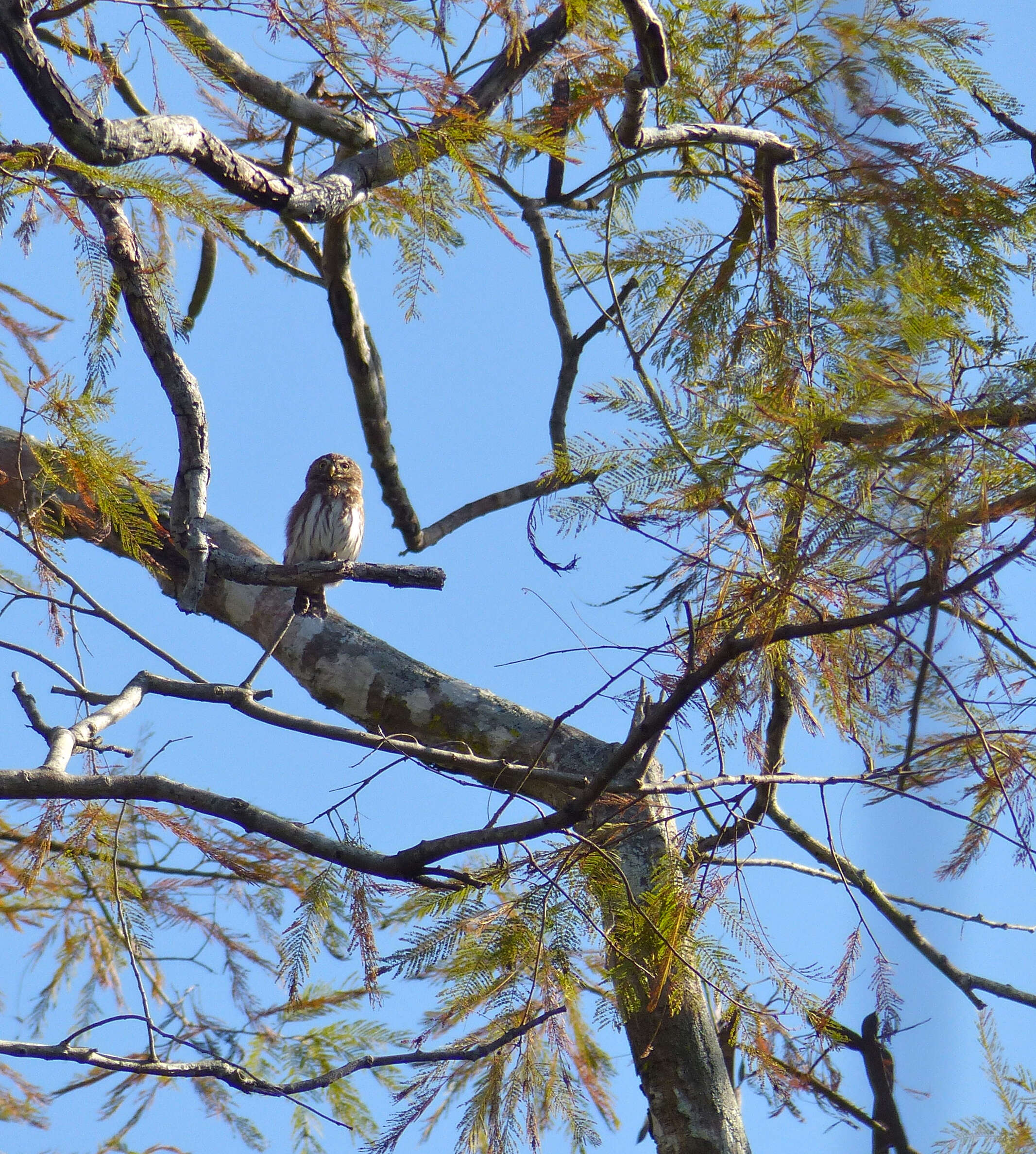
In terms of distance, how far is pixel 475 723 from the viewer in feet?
12.9

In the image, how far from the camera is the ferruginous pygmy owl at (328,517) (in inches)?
224

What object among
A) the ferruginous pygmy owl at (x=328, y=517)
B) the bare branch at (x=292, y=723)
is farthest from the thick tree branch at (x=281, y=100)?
the ferruginous pygmy owl at (x=328, y=517)

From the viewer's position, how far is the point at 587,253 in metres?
4.72

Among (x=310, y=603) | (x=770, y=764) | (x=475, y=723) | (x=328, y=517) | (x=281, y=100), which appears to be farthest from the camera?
(x=328, y=517)

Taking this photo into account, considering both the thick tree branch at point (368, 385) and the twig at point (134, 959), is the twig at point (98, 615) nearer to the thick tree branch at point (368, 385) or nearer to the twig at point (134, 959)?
the twig at point (134, 959)

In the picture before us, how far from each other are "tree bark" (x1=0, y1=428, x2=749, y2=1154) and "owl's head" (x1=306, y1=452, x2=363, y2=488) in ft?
3.38

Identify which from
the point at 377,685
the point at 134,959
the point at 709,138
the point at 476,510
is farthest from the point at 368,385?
the point at 134,959

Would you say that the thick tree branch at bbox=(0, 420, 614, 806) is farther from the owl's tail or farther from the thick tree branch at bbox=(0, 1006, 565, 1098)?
the thick tree branch at bbox=(0, 1006, 565, 1098)

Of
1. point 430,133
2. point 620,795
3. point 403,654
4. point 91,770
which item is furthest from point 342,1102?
point 430,133

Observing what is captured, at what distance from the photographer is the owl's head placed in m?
5.84

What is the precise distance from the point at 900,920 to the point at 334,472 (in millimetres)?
3468

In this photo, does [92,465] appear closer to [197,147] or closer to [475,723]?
[197,147]

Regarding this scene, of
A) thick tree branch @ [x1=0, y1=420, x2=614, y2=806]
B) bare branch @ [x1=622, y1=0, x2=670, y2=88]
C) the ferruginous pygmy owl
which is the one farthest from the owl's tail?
bare branch @ [x1=622, y1=0, x2=670, y2=88]

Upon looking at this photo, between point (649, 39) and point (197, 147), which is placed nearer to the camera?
point (197, 147)
